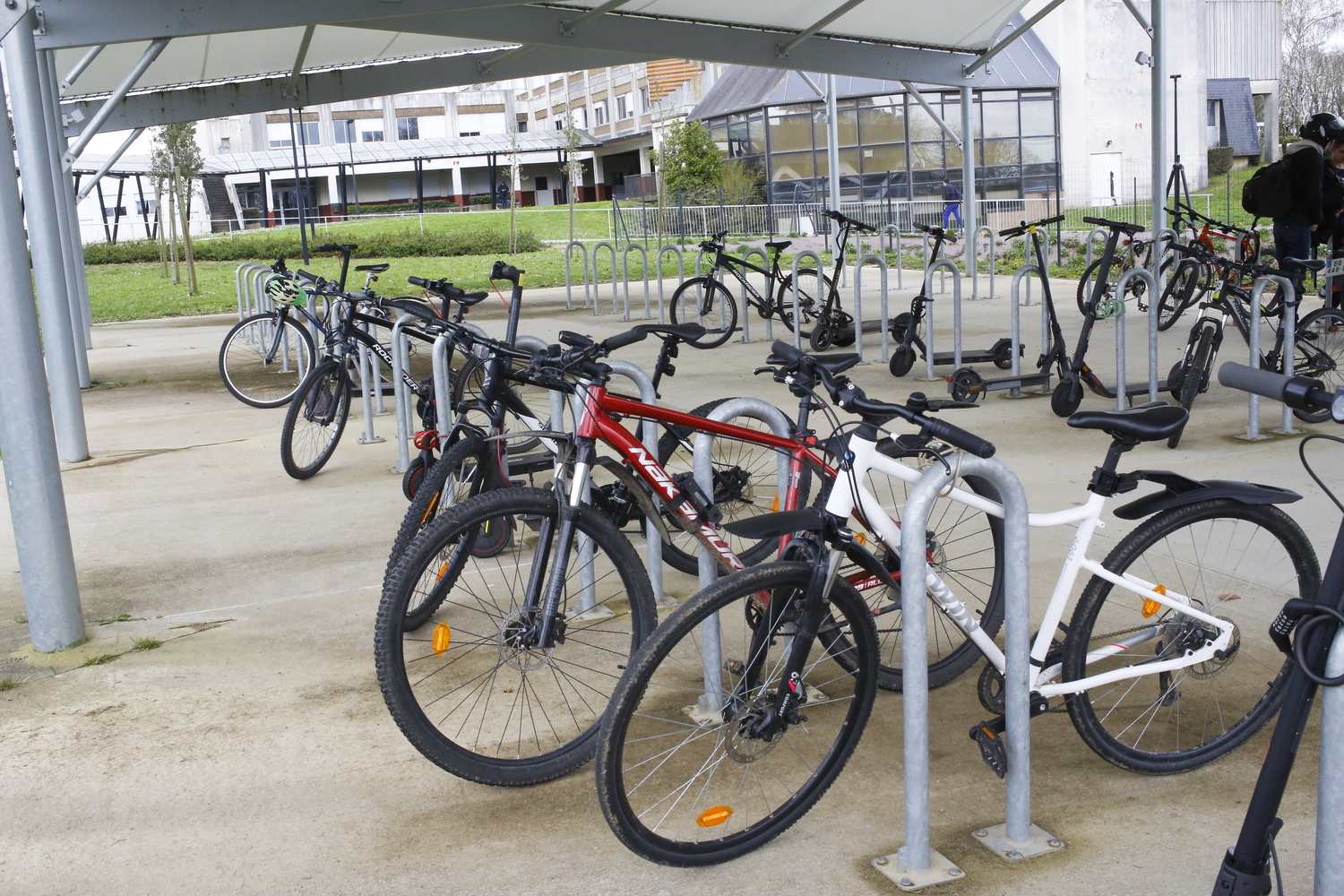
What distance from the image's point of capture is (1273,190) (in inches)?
319

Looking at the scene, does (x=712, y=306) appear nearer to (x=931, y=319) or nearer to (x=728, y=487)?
(x=931, y=319)

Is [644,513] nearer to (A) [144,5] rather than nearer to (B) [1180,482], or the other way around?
(B) [1180,482]

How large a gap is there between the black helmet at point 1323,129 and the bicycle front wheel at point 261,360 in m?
7.11

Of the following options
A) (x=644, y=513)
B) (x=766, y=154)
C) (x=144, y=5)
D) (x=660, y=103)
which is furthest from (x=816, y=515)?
(x=660, y=103)

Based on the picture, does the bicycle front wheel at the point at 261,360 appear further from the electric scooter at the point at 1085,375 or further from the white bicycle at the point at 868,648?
the white bicycle at the point at 868,648

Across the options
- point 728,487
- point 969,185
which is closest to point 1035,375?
point 728,487

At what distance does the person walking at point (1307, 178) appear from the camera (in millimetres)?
7918

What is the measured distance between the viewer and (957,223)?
1017 inches

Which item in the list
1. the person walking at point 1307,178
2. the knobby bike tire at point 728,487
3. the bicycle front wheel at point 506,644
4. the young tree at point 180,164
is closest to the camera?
the bicycle front wheel at point 506,644

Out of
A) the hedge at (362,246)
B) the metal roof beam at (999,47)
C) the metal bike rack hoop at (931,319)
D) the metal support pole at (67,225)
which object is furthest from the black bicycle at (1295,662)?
the hedge at (362,246)

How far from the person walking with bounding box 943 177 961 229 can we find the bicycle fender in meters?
22.0

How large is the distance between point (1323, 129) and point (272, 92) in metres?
10.9

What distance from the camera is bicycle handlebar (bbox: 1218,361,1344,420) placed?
5.80 ft

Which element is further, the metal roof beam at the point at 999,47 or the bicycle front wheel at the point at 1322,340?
the metal roof beam at the point at 999,47
